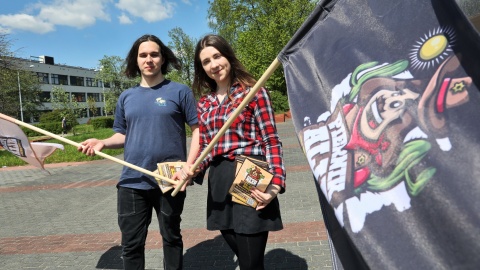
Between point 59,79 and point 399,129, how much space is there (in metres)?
79.2

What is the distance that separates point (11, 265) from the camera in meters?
4.38

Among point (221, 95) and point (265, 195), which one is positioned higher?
point (221, 95)

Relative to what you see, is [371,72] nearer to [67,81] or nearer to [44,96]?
[44,96]

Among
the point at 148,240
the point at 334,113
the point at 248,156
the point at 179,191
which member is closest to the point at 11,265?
the point at 148,240

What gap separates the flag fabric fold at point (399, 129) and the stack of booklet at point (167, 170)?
125 centimetres

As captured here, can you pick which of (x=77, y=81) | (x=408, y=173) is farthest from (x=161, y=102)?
(x=77, y=81)

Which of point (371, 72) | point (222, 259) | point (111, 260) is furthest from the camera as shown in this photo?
point (111, 260)

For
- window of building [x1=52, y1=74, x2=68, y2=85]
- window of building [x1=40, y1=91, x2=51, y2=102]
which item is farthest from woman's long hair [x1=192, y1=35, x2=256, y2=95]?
window of building [x1=52, y1=74, x2=68, y2=85]

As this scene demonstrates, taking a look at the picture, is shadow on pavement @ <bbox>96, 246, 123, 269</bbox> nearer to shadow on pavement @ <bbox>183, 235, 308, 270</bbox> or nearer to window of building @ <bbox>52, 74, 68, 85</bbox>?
shadow on pavement @ <bbox>183, 235, 308, 270</bbox>

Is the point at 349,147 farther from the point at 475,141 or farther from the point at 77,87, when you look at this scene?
the point at 77,87

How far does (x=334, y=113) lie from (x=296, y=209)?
14.7 ft

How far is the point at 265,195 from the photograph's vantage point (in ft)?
7.36

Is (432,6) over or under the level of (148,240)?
over

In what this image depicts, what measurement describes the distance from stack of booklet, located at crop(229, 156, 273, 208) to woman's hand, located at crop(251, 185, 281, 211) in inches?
0.8
